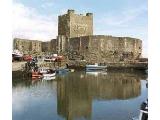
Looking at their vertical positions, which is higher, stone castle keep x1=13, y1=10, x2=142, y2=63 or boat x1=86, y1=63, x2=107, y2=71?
stone castle keep x1=13, y1=10, x2=142, y2=63

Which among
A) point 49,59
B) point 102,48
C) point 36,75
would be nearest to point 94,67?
point 102,48

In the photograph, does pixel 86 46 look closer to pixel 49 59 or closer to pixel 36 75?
pixel 49 59

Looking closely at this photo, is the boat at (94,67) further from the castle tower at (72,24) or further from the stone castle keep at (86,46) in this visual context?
the castle tower at (72,24)

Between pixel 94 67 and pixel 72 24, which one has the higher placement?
pixel 72 24

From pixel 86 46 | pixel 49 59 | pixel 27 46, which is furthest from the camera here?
pixel 86 46

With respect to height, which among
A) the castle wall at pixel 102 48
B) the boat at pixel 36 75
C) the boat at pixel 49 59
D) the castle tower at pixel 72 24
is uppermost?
the castle tower at pixel 72 24

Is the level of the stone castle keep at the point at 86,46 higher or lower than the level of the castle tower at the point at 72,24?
lower

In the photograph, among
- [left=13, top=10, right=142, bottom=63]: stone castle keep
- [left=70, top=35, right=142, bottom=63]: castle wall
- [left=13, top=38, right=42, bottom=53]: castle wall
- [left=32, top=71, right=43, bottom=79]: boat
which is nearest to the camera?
[left=32, top=71, right=43, bottom=79]: boat

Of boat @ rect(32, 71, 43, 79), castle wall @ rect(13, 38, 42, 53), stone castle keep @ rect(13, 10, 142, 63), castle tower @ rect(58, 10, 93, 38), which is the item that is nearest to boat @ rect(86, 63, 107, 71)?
stone castle keep @ rect(13, 10, 142, 63)

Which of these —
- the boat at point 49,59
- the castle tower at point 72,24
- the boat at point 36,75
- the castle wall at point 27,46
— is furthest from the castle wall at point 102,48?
the boat at point 36,75

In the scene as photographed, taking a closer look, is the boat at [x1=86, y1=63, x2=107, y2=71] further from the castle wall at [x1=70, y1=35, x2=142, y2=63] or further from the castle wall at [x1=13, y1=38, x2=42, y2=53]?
the castle wall at [x1=13, y1=38, x2=42, y2=53]

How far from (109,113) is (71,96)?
2.02 metres

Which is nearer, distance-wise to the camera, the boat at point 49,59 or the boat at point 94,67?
the boat at point 49,59
